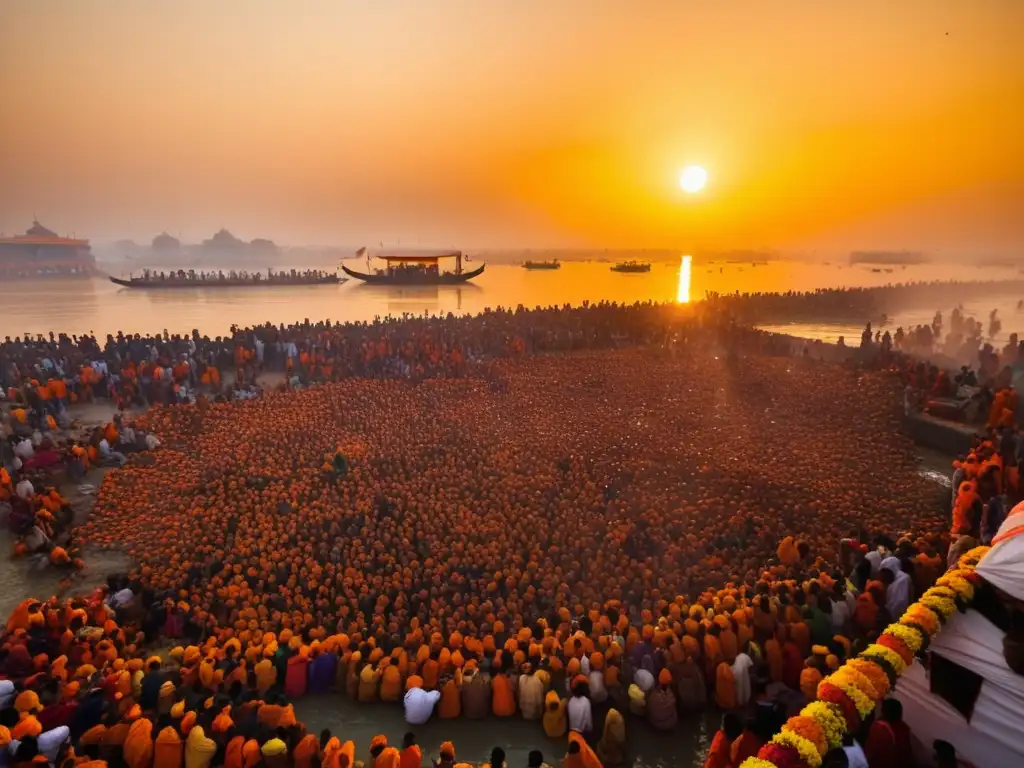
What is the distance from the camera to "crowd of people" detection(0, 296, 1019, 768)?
658 cm

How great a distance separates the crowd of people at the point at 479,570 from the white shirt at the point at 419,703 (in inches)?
1.6

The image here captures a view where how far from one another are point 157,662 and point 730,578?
7.52 m

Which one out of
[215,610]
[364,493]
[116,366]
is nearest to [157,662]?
[215,610]

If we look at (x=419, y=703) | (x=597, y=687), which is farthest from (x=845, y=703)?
(x=419, y=703)

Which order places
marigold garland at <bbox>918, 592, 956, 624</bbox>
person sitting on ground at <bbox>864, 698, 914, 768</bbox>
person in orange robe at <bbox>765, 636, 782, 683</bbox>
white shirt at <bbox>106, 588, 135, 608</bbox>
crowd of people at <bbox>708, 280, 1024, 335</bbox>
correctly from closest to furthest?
person sitting on ground at <bbox>864, 698, 914, 768</bbox> < marigold garland at <bbox>918, 592, 956, 624</bbox> < person in orange robe at <bbox>765, 636, 782, 683</bbox> < white shirt at <bbox>106, 588, 135, 608</bbox> < crowd of people at <bbox>708, 280, 1024, 335</bbox>

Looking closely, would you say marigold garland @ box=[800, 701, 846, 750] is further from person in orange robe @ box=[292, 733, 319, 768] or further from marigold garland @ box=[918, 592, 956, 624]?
person in orange robe @ box=[292, 733, 319, 768]

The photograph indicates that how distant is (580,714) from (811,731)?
2.62m

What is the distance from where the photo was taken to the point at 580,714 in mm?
6586

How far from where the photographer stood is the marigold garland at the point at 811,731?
15.3 feet

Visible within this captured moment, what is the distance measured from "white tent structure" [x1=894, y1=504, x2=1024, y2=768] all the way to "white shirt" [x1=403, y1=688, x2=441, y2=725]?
4757mm

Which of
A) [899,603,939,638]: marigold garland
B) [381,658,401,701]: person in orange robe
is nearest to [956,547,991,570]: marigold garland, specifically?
[899,603,939,638]: marigold garland

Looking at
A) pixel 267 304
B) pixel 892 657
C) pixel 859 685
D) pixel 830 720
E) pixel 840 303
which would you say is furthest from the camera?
pixel 267 304

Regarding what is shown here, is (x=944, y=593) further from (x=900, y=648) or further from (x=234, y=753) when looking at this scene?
(x=234, y=753)

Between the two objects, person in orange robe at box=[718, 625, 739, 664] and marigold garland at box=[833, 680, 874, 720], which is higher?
marigold garland at box=[833, 680, 874, 720]
